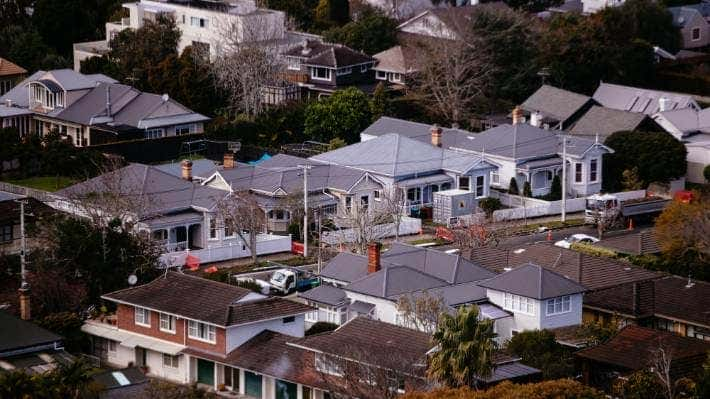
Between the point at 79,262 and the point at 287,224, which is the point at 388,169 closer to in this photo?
the point at 287,224

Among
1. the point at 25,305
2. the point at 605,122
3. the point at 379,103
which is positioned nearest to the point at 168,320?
the point at 25,305

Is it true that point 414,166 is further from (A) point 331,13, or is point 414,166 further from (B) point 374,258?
(A) point 331,13

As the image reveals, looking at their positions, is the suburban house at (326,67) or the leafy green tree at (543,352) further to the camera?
the suburban house at (326,67)

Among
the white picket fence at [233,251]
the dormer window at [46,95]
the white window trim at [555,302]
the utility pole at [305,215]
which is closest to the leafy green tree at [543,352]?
the white window trim at [555,302]

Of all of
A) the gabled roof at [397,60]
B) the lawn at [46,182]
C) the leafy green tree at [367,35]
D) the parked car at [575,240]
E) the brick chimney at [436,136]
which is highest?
the leafy green tree at [367,35]

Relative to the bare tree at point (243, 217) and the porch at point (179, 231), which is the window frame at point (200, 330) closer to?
the bare tree at point (243, 217)

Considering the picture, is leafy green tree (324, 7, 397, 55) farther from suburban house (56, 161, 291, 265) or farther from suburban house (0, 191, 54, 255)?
suburban house (0, 191, 54, 255)

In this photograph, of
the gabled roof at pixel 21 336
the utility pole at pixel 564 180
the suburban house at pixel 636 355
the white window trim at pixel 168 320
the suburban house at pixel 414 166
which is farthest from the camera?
the suburban house at pixel 414 166
